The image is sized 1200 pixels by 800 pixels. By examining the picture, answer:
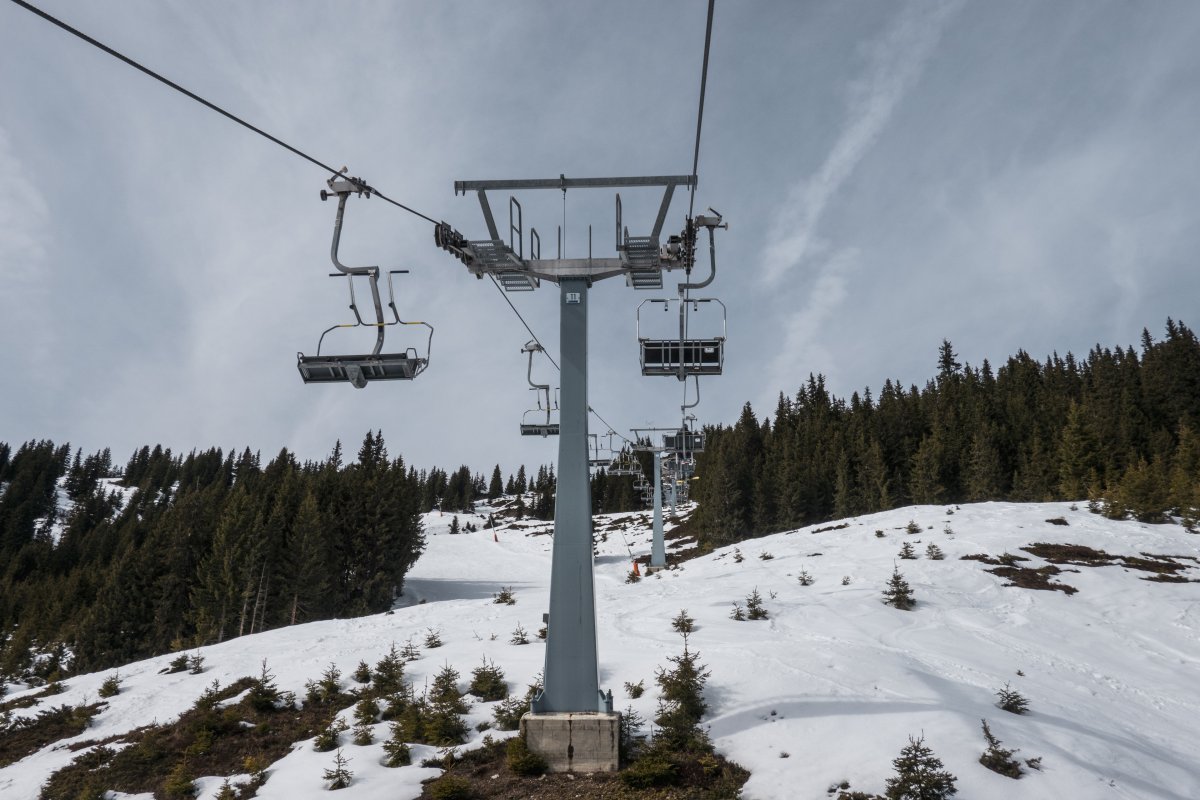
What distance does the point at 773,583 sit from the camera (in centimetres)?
2250

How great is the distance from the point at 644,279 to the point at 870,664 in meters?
9.43

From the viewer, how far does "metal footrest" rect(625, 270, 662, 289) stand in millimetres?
10633

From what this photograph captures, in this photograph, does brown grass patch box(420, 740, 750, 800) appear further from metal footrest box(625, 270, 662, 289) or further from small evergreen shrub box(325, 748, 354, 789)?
metal footrest box(625, 270, 662, 289)

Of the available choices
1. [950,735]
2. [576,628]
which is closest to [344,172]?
[576,628]

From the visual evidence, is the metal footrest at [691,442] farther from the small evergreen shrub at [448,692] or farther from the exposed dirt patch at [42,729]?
the exposed dirt patch at [42,729]

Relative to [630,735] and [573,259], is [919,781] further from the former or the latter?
[573,259]

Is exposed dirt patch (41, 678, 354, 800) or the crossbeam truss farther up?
the crossbeam truss

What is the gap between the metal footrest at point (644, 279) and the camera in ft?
34.9

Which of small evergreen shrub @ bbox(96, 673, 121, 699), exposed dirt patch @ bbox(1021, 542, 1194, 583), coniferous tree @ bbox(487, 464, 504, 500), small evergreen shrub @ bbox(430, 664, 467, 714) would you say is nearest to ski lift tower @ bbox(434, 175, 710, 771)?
small evergreen shrub @ bbox(430, 664, 467, 714)

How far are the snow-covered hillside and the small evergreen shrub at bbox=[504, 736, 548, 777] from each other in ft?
5.38

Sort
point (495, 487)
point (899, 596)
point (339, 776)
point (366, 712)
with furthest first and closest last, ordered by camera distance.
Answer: point (495, 487) → point (899, 596) → point (366, 712) → point (339, 776)

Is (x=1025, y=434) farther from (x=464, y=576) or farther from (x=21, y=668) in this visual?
(x=21, y=668)

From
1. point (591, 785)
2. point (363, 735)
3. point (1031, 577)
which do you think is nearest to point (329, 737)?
point (363, 735)

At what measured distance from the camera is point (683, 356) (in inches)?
474
